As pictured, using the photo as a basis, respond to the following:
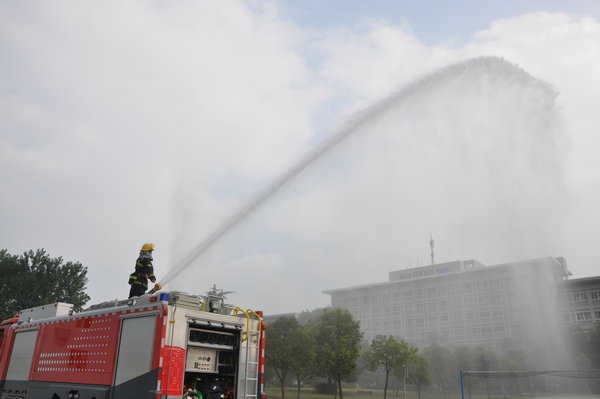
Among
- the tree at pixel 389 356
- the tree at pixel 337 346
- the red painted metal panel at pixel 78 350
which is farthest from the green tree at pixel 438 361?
the red painted metal panel at pixel 78 350

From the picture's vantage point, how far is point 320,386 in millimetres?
53812

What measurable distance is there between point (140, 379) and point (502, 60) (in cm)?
2631

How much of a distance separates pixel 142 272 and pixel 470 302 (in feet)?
345

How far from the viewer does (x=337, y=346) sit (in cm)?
3688

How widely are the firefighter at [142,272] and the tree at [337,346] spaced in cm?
2602

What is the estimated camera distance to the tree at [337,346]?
35.5m

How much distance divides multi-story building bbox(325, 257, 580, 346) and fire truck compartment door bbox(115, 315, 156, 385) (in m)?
78.6

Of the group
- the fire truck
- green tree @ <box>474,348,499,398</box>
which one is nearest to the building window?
green tree @ <box>474,348,499,398</box>

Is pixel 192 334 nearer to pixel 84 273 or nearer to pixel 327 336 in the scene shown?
pixel 327 336

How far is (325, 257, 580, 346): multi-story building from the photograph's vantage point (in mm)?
88562

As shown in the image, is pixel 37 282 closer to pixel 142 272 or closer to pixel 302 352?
pixel 302 352

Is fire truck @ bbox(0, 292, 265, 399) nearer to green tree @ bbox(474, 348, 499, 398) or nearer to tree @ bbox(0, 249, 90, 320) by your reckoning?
tree @ bbox(0, 249, 90, 320)

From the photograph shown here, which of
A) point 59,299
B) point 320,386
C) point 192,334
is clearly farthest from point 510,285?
point 192,334

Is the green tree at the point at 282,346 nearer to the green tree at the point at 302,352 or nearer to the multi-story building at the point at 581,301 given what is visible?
the green tree at the point at 302,352
